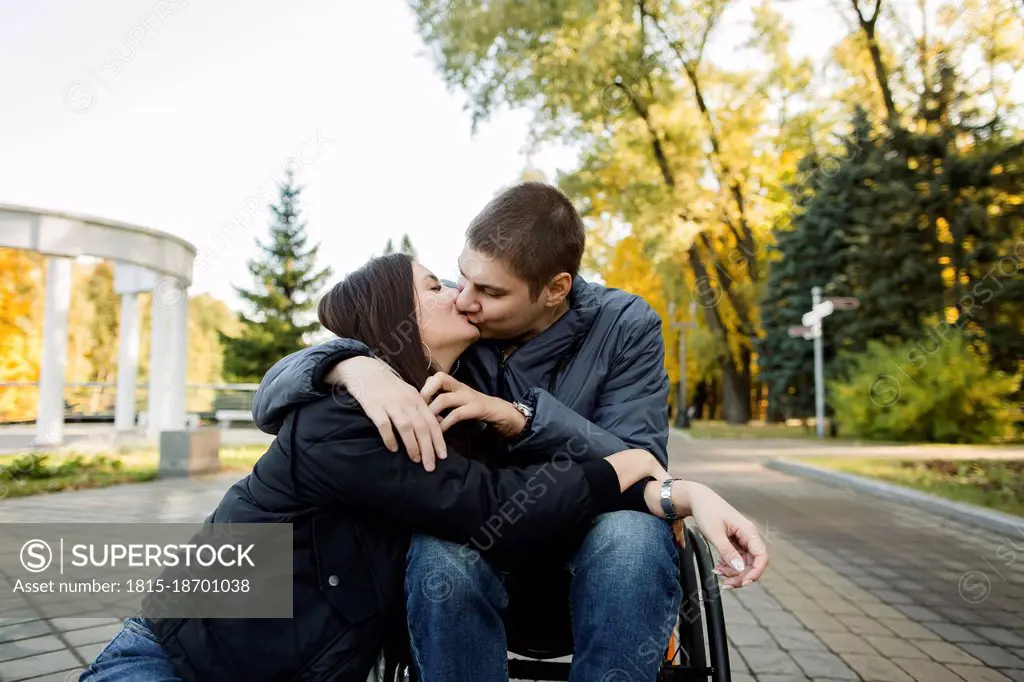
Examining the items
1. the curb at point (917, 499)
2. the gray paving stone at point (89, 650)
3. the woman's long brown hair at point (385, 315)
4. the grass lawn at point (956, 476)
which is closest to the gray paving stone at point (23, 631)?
the gray paving stone at point (89, 650)

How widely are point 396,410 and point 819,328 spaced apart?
19.8 m

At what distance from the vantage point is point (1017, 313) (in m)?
16.8

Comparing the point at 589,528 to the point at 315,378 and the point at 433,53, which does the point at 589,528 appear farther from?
the point at 433,53

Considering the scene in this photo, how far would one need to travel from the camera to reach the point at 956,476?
10.7 m

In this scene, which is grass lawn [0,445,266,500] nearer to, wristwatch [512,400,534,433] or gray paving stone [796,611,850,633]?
gray paving stone [796,611,850,633]

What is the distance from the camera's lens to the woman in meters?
1.70

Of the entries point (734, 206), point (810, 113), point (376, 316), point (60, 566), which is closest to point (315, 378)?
point (376, 316)

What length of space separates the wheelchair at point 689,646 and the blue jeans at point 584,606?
0.16 metres

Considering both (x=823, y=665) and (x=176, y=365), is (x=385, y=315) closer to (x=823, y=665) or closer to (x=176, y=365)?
(x=823, y=665)

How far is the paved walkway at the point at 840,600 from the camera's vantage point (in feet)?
11.7

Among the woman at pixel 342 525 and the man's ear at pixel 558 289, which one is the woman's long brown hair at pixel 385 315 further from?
the man's ear at pixel 558 289

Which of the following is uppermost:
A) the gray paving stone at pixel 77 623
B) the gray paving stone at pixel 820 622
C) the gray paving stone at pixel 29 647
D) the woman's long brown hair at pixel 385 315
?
the woman's long brown hair at pixel 385 315

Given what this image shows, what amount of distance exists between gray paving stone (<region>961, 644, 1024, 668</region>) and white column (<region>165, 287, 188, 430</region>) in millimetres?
12188

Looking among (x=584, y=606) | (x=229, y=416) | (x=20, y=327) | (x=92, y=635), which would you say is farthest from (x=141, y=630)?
(x=229, y=416)
